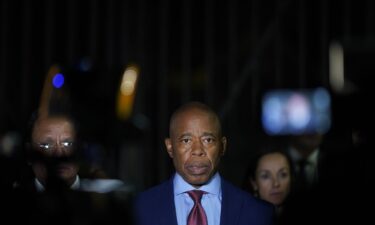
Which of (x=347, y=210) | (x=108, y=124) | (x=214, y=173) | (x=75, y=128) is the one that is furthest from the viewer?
(x=108, y=124)

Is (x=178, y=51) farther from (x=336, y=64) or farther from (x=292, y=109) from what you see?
(x=336, y=64)

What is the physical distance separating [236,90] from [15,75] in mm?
1826

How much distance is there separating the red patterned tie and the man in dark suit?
0.07ft

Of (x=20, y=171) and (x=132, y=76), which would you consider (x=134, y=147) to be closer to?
(x=132, y=76)

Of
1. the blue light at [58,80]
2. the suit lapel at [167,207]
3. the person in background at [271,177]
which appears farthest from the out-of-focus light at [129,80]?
the suit lapel at [167,207]

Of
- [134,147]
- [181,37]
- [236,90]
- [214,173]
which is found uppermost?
[181,37]

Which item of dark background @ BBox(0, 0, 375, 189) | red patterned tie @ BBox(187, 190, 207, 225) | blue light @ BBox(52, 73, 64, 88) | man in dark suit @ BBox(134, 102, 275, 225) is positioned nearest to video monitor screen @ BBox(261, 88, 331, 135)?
dark background @ BBox(0, 0, 375, 189)

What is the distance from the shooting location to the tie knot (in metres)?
3.29

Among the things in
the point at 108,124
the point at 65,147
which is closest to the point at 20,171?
the point at 65,147

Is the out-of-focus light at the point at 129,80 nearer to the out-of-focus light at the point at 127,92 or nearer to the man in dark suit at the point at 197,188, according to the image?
the out-of-focus light at the point at 127,92

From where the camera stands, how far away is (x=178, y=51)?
21.2ft

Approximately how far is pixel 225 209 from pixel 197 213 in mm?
117

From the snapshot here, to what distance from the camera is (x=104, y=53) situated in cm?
643

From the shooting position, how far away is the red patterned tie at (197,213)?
10.5 ft
